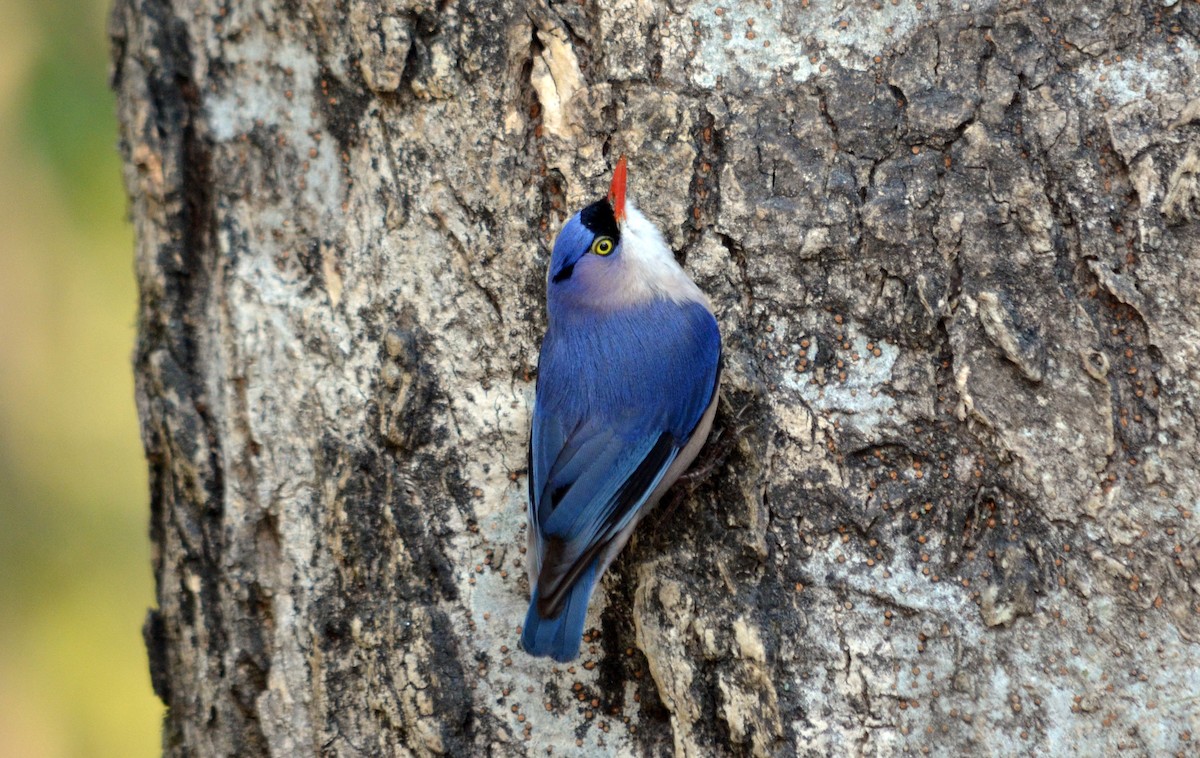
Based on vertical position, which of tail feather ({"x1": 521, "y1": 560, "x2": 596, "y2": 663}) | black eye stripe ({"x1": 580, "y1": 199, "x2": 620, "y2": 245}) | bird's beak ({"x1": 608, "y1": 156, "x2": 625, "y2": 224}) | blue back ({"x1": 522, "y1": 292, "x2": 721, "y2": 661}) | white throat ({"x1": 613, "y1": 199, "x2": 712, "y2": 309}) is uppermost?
bird's beak ({"x1": 608, "y1": 156, "x2": 625, "y2": 224})

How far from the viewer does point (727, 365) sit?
2.38 meters

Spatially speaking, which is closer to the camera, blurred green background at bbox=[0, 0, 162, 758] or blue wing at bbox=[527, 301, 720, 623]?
blue wing at bbox=[527, 301, 720, 623]

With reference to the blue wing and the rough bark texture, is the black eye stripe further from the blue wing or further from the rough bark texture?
the blue wing

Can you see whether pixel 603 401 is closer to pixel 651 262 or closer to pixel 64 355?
pixel 651 262

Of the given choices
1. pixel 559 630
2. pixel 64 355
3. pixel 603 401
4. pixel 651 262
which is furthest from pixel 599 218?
pixel 64 355

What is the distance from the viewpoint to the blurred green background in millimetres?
4898

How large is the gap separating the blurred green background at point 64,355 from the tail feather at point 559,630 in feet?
11.0

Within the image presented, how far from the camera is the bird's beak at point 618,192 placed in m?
2.34

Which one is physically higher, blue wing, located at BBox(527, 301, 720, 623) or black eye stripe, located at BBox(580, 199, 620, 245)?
black eye stripe, located at BBox(580, 199, 620, 245)

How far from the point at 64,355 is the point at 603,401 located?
3686 mm

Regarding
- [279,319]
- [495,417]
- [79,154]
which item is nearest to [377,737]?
[495,417]

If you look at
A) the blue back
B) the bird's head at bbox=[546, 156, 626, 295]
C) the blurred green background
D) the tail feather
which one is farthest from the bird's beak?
the blurred green background

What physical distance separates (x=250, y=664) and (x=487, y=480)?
80 cm

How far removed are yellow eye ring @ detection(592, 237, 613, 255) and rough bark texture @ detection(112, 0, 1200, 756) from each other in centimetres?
12
